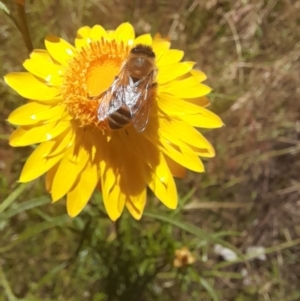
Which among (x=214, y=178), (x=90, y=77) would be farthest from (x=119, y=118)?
(x=214, y=178)

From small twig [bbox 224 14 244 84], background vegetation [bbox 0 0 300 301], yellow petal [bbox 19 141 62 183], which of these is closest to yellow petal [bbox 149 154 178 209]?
yellow petal [bbox 19 141 62 183]

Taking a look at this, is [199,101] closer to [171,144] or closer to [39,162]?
[171,144]

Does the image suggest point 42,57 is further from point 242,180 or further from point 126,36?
point 242,180

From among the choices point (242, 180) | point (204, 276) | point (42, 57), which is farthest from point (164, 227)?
point (42, 57)

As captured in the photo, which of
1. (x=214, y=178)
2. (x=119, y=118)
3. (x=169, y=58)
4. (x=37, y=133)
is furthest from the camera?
(x=214, y=178)

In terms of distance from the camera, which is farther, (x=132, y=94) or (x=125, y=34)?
(x=125, y=34)

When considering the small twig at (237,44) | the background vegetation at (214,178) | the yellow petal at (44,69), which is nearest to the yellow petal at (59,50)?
the yellow petal at (44,69)

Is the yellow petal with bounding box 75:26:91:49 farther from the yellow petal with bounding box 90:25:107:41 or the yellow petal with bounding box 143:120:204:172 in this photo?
the yellow petal with bounding box 143:120:204:172
